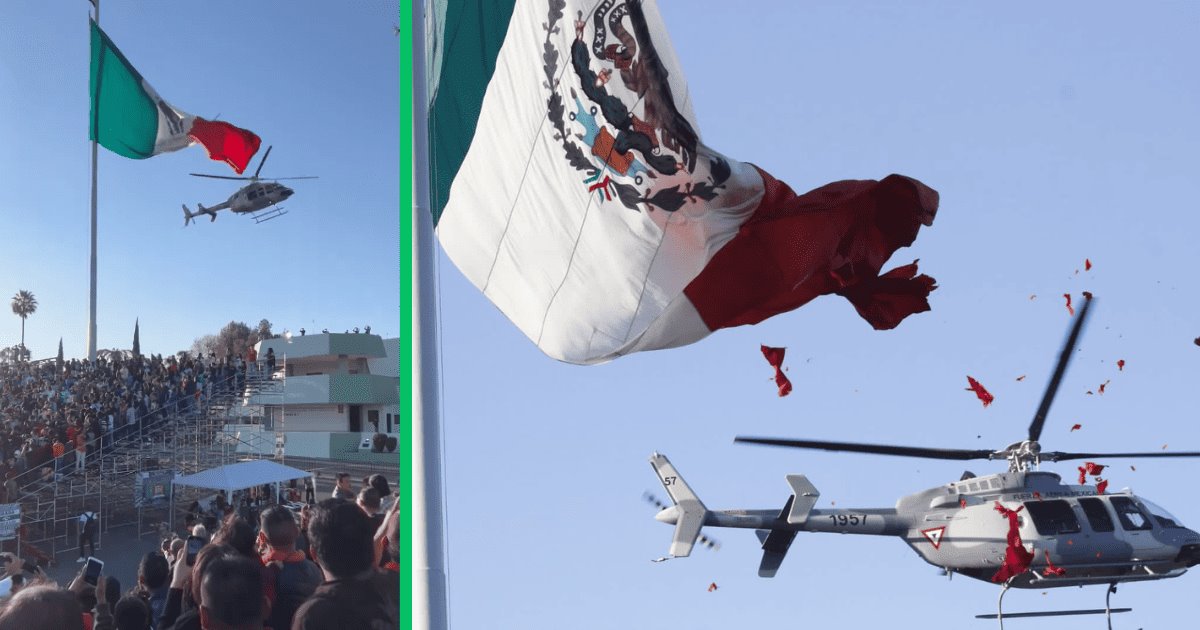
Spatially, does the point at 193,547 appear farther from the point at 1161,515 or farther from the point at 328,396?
the point at 1161,515

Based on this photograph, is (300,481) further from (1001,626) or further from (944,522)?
(944,522)

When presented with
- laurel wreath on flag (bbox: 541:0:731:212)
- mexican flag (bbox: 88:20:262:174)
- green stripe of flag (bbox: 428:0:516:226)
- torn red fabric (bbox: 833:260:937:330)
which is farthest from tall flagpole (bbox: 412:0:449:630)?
mexican flag (bbox: 88:20:262:174)

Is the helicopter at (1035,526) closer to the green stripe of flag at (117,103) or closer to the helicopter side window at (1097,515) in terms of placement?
the helicopter side window at (1097,515)

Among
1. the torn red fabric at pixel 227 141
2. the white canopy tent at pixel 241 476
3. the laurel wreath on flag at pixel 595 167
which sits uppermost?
the torn red fabric at pixel 227 141

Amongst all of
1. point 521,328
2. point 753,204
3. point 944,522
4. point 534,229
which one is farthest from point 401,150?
point 944,522

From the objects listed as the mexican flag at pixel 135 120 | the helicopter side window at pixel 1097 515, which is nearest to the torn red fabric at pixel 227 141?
the mexican flag at pixel 135 120

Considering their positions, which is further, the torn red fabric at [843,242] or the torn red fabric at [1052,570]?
the torn red fabric at [1052,570]

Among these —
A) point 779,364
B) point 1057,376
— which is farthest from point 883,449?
point 779,364
